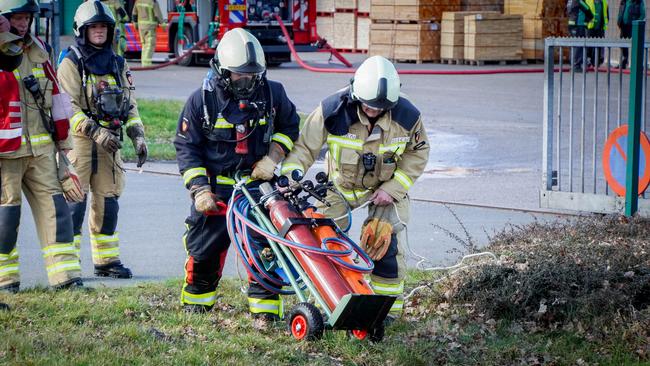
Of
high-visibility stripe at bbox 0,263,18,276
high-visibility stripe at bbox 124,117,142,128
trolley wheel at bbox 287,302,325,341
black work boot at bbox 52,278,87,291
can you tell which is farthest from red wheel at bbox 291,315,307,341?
high-visibility stripe at bbox 124,117,142,128

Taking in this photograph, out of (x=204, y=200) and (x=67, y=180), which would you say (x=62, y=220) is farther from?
(x=204, y=200)

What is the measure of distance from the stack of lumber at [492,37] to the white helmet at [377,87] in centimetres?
1733

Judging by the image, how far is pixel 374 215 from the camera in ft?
20.1

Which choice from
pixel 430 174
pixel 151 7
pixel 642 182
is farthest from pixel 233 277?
pixel 151 7

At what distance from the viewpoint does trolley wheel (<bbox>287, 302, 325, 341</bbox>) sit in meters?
5.30

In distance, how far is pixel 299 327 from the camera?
18.0 feet

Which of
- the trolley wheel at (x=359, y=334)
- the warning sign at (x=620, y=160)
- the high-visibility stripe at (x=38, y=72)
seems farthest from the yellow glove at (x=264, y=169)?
the warning sign at (x=620, y=160)

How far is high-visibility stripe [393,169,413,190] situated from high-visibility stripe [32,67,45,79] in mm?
2311

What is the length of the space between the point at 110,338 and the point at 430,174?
6.74m

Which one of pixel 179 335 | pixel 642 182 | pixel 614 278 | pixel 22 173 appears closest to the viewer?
pixel 179 335

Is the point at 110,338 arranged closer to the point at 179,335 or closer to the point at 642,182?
the point at 179,335

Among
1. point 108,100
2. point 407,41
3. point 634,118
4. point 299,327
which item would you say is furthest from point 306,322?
point 407,41

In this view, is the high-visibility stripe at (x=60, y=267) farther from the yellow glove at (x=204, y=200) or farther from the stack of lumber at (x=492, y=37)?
the stack of lumber at (x=492, y=37)

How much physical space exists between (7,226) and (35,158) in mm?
454
